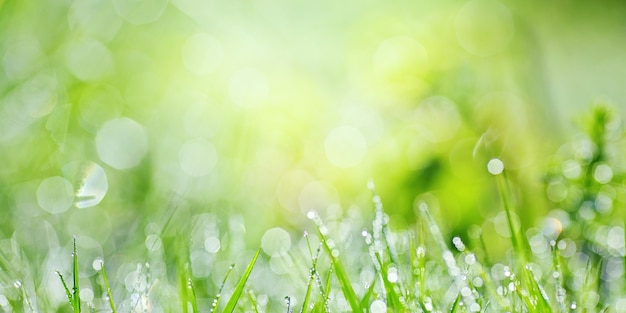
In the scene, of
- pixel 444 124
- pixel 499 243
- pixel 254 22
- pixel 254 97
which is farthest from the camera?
pixel 254 22

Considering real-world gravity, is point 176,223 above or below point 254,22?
above

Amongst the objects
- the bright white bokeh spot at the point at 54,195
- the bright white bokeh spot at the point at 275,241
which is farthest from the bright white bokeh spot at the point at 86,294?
the bright white bokeh spot at the point at 54,195

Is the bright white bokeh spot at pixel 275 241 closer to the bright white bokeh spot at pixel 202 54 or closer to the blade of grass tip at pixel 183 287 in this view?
the blade of grass tip at pixel 183 287

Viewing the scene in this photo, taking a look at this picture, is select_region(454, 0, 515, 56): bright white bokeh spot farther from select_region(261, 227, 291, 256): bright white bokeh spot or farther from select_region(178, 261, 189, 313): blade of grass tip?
select_region(178, 261, 189, 313): blade of grass tip

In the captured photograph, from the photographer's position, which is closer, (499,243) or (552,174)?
(552,174)

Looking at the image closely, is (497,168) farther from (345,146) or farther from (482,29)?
(482,29)

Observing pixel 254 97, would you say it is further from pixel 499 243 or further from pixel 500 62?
pixel 499 243

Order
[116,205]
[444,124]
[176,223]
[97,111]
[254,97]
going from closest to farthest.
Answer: [176,223] → [116,205] → [444,124] → [97,111] → [254,97]

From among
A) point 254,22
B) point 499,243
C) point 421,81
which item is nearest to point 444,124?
point 421,81
